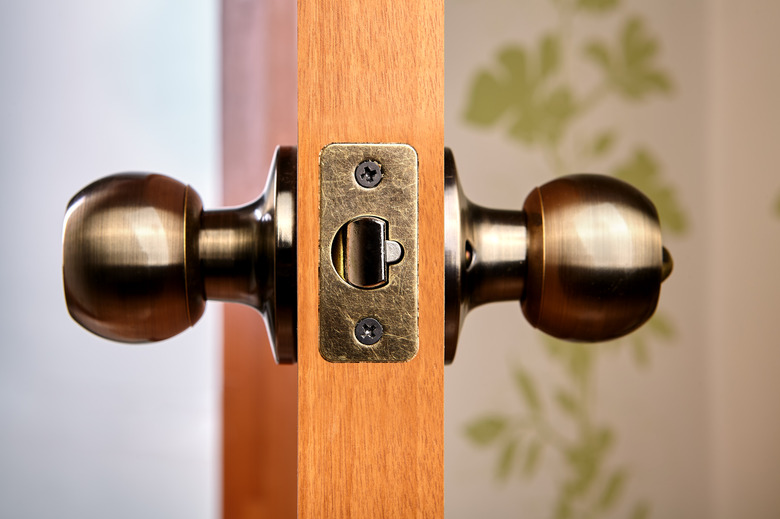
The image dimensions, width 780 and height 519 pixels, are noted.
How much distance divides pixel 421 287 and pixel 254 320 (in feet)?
1.88

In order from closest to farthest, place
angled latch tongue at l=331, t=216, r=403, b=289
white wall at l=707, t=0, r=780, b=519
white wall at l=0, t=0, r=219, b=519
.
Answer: angled latch tongue at l=331, t=216, r=403, b=289 → white wall at l=0, t=0, r=219, b=519 → white wall at l=707, t=0, r=780, b=519

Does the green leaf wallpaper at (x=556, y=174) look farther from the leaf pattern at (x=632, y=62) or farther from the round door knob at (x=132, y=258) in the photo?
the round door knob at (x=132, y=258)

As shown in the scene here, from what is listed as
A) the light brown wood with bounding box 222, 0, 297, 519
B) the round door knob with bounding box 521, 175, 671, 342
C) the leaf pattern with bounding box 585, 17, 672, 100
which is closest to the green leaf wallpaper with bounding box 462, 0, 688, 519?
the leaf pattern with bounding box 585, 17, 672, 100

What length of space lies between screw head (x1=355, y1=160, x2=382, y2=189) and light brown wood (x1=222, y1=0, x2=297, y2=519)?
1.69 feet

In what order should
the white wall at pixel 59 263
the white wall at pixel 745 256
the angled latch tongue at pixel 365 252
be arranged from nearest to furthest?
the angled latch tongue at pixel 365 252, the white wall at pixel 59 263, the white wall at pixel 745 256

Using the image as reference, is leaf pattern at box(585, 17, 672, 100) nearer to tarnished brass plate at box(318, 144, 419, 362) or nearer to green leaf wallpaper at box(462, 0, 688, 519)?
green leaf wallpaper at box(462, 0, 688, 519)

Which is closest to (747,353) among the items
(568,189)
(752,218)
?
(752,218)

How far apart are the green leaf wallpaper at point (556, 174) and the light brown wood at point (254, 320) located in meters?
0.50

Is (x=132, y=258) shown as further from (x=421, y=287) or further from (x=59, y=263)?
(x=59, y=263)

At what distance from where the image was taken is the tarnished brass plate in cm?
18

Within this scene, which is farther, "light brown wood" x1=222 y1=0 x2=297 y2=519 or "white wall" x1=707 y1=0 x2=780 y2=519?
"white wall" x1=707 y1=0 x2=780 y2=519

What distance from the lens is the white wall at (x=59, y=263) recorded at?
623 mm

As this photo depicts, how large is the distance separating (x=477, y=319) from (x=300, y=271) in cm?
94

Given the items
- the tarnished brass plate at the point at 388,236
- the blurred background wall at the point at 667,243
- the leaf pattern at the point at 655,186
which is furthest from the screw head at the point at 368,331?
the leaf pattern at the point at 655,186
